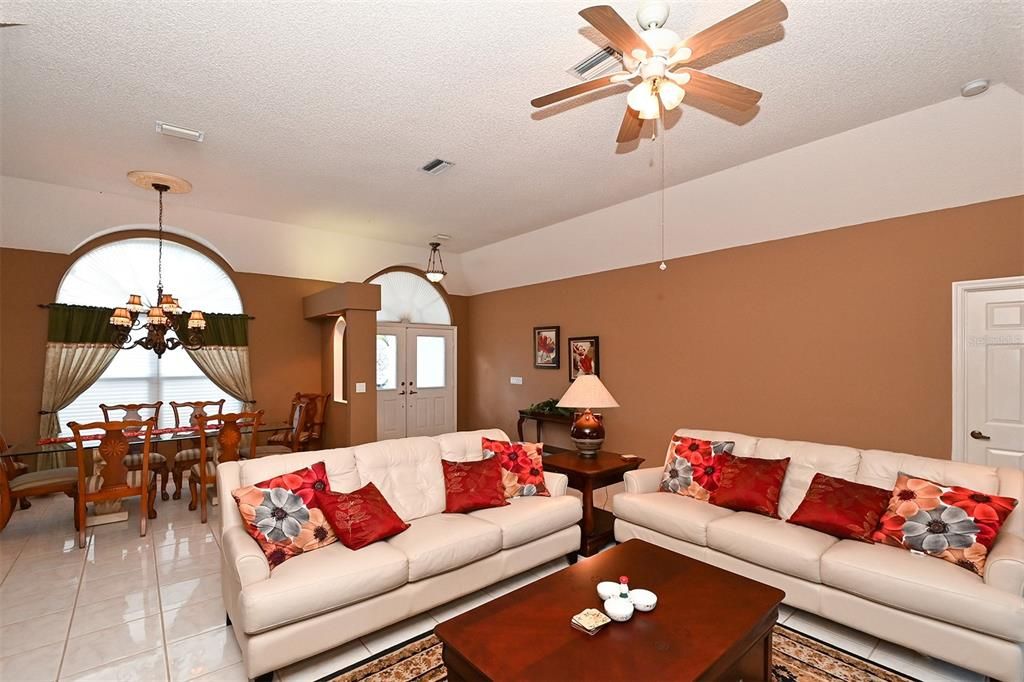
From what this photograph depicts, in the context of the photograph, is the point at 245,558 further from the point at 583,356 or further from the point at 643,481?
the point at 583,356

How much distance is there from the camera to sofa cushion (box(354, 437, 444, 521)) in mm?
3168

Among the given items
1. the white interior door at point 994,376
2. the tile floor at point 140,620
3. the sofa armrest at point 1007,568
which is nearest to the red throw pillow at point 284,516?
the tile floor at point 140,620

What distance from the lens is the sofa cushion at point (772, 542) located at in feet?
8.68

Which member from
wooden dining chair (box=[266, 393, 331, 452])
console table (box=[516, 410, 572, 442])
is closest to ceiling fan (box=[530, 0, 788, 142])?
console table (box=[516, 410, 572, 442])

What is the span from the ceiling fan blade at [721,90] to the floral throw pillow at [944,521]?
2.31m

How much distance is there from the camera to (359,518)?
8.93 feet

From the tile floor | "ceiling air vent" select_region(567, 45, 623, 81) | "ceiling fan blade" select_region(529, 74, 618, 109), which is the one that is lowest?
the tile floor

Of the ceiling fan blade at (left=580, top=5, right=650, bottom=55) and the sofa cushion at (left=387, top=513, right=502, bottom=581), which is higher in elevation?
the ceiling fan blade at (left=580, top=5, right=650, bottom=55)

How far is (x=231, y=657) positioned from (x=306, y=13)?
126 inches

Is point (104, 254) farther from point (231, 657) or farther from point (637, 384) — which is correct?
point (637, 384)

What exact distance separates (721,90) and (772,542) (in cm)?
245

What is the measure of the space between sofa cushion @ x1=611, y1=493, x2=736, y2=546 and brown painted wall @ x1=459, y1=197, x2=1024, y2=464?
5.41ft

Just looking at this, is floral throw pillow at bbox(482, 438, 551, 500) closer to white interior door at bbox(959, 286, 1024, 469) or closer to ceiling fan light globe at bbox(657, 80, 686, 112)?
ceiling fan light globe at bbox(657, 80, 686, 112)

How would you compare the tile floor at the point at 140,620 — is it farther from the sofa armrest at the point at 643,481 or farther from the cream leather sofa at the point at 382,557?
the sofa armrest at the point at 643,481
